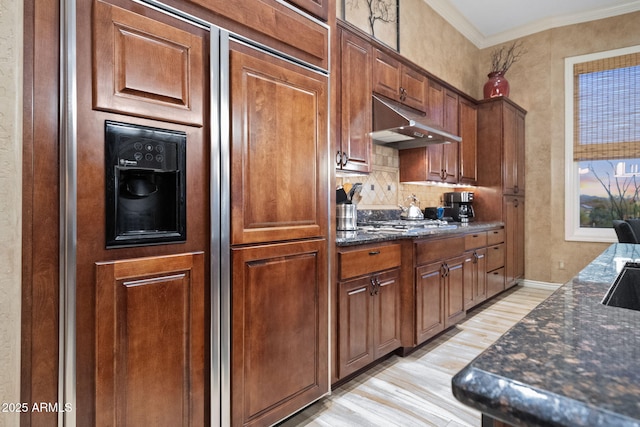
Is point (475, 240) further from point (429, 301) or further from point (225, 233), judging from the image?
point (225, 233)

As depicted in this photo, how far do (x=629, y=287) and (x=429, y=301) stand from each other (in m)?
1.63

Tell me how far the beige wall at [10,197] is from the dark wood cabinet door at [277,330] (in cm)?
70

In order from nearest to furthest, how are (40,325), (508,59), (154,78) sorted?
(40,325), (154,78), (508,59)

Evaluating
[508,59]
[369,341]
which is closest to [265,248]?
[369,341]

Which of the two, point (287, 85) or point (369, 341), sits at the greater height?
point (287, 85)

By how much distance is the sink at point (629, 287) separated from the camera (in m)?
1.08

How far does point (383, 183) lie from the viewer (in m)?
3.57

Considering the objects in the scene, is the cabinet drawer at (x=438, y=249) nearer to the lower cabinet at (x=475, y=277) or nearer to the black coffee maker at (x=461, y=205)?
the lower cabinet at (x=475, y=277)

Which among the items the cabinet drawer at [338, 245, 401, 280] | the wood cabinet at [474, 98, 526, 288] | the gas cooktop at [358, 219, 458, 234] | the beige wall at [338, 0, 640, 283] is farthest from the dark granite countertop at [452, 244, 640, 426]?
the beige wall at [338, 0, 640, 283]

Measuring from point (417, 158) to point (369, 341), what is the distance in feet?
6.75

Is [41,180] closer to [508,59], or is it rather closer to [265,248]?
[265,248]

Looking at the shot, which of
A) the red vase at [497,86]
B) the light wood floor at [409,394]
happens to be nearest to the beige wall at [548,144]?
the red vase at [497,86]

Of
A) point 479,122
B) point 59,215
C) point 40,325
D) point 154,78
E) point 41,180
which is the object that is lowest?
point 40,325

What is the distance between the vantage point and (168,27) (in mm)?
1289
